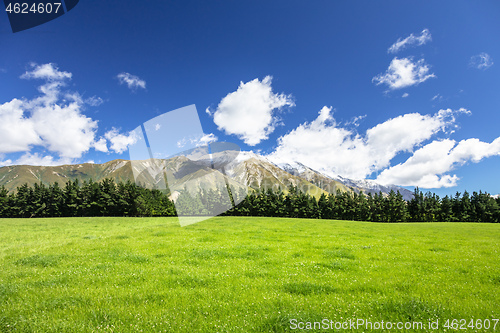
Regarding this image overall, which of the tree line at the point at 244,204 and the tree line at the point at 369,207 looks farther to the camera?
the tree line at the point at 369,207

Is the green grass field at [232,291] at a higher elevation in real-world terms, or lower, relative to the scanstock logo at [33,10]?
lower

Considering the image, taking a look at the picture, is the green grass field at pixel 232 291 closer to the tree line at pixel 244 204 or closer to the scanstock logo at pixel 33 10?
the scanstock logo at pixel 33 10

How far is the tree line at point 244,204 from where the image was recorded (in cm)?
8762

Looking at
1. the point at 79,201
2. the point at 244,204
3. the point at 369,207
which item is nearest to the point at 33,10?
the point at 244,204

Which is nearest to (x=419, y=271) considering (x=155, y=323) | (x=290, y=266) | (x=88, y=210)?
(x=290, y=266)

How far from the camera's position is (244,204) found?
94.8m

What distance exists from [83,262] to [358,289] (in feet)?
41.3

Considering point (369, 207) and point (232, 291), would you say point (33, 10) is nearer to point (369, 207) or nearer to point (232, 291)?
point (232, 291)

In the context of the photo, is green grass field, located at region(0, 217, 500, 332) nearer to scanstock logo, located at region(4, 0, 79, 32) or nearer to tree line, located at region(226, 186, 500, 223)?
scanstock logo, located at region(4, 0, 79, 32)

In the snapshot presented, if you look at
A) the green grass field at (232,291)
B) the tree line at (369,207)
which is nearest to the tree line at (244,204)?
the tree line at (369,207)

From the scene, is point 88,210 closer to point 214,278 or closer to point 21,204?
point 21,204

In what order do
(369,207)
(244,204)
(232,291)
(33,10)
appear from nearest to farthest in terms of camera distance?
1. (232,291)
2. (33,10)
3. (244,204)
4. (369,207)

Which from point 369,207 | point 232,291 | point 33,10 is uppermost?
point 33,10

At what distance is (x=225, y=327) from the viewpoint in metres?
5.32
